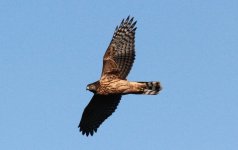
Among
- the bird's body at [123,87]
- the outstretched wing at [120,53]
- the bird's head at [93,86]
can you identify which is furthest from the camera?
the outstretched wing at [120,53]

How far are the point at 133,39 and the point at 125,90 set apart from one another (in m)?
1.95

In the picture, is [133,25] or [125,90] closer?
[125,90]

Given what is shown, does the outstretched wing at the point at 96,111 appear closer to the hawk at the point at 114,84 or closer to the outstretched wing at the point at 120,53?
the hawk at the point at 114,84

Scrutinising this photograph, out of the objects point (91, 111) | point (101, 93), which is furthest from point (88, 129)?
point (101, 93)

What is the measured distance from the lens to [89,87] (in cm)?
1962

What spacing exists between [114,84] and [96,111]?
5.76 feet

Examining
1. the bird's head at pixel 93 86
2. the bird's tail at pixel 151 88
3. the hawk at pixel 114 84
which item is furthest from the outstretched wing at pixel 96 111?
the bird's tail at pixel 151 88

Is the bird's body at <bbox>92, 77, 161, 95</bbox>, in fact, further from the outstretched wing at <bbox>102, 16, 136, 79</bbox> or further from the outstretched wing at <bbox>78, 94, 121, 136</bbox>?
the outstretched wing at <bbox>78, 94, 121, 136</bbox>

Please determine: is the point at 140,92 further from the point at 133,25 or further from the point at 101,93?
the point at 133,25

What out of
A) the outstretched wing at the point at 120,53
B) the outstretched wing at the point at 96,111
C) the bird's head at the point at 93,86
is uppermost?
the outstretched wing at the point at 120,53

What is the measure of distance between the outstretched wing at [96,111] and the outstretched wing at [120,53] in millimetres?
956

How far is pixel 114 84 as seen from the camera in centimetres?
1973

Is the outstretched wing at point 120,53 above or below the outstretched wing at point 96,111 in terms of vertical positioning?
above

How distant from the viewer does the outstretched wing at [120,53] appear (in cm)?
2006
